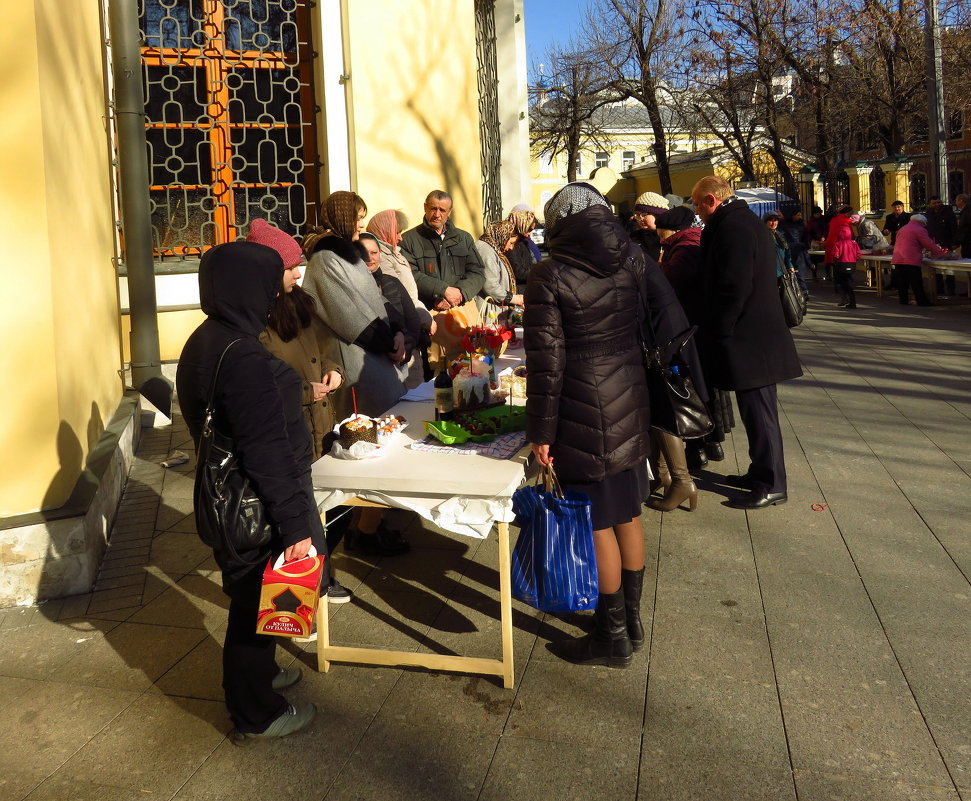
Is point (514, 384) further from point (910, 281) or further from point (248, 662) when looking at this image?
point (910, 281)

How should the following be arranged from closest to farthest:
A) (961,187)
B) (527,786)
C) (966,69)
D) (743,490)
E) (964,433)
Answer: (527,786) < (743,490) < (964,433) < (966,69) < (961,187)

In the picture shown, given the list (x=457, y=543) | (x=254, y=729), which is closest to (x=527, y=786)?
(x=254, y=729)

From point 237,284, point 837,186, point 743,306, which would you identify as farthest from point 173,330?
point 837,186

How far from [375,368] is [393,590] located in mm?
1108

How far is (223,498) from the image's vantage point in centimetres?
296

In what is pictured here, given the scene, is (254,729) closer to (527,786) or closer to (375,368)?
(527,786)

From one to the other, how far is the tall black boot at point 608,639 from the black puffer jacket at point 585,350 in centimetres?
52

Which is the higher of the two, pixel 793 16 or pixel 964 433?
pixel 793 16

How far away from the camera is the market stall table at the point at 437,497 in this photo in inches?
140

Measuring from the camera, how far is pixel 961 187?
4578cm

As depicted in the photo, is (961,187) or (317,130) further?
(961,187)

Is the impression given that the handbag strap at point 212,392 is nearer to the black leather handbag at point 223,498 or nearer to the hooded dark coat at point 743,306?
the black leather handbag at point 223,498

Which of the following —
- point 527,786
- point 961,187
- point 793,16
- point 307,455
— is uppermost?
point 793,16

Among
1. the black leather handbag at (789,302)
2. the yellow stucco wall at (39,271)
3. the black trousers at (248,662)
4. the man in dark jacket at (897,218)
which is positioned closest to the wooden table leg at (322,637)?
the black trousers at (248,662)
